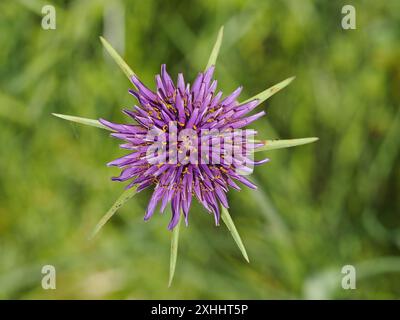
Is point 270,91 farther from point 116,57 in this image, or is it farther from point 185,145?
point 116,57

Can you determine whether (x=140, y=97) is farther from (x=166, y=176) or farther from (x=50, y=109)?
(x=50, y=109)

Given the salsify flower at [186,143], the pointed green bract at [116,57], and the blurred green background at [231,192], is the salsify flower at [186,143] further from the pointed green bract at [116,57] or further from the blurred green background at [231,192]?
the blurred green background at [231,192]

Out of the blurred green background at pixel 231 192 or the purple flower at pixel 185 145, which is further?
the blurred green background at pixel 231 192

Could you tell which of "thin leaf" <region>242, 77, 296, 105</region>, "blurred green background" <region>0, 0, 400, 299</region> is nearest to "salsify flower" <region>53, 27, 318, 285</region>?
"thin leaf" <region>242, 77, 296, 105</region>

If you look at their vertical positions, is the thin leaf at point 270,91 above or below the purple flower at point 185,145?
above

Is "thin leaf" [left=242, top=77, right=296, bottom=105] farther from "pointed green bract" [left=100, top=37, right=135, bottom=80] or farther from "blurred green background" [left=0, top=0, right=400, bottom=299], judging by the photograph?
"blurred green background" [left=0, top=0, right=400, bottom=299]

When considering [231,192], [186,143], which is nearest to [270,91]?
[186,143]

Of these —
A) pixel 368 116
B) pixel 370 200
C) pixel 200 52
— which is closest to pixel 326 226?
pixel 370 200

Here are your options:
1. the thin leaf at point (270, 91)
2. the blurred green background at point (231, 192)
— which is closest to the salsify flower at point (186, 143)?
the thin leaf at point (270, 91)

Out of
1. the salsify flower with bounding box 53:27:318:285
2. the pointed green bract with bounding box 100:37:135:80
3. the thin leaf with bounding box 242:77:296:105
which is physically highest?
the pointed green bract with bounding box 100:37:135:80
